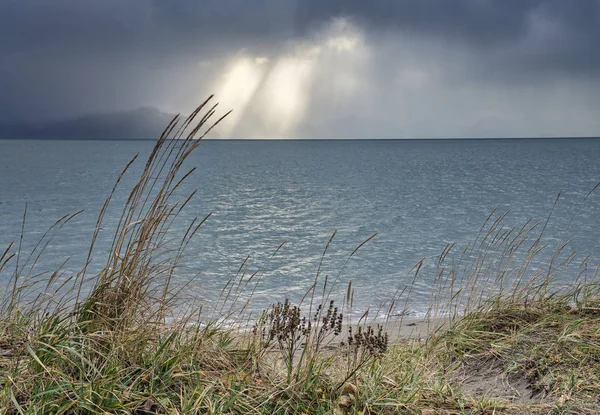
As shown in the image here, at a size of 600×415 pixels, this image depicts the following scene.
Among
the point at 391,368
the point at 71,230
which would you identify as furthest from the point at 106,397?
the point at 71,230

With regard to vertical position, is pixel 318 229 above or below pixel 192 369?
below

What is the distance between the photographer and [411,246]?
13.3 metres

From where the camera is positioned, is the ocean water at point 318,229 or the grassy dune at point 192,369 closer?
the grassy dune at point 192,369

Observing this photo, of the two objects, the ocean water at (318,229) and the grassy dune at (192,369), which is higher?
the grassy dune at (192,369)

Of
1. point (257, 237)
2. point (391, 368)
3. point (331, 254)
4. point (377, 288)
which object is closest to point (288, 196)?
point (257, 237)

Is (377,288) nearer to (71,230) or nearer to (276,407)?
(276,407)

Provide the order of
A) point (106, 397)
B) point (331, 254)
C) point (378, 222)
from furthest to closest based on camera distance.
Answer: point (378, 222) → point (331, 254) → point (106, 397)

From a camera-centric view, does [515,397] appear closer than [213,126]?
No

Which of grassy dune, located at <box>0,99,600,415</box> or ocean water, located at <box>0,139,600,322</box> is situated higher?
grassy dune, located at <box>0,99,600,415</box>

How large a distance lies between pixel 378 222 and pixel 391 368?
14707 mm

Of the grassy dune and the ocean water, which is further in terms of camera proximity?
the ocean water

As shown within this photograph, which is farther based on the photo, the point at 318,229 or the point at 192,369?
the point at 318,229

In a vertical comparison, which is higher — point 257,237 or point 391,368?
point 391,368

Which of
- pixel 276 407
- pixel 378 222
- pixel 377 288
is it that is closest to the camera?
pixel 276 407
